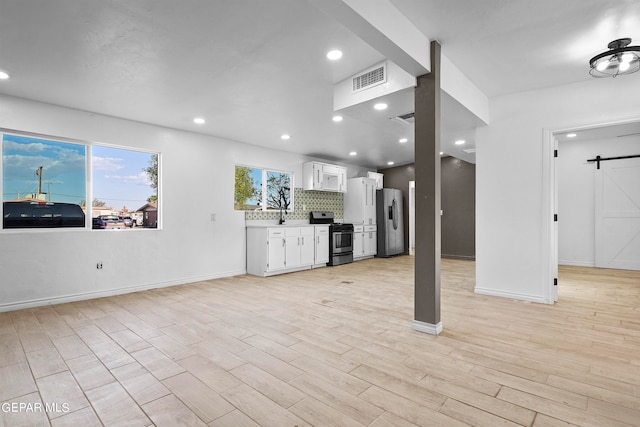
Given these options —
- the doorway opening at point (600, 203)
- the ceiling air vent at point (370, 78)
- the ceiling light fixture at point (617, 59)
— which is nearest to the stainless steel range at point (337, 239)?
the ceiling air vent at point (370, 78)

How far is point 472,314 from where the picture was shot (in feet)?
10.7

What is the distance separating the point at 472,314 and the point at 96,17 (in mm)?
4165

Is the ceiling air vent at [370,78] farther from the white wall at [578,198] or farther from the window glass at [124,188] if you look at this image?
the white wall at [578,198]

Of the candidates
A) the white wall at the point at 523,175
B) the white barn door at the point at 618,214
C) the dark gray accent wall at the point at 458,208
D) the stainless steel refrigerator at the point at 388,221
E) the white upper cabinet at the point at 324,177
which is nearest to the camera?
the white wall at the point at 523,175

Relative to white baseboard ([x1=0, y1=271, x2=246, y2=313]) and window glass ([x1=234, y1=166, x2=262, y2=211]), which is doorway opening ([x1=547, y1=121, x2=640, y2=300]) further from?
white baseboard ([x1=0, y1=271, x2=246, y2=313])

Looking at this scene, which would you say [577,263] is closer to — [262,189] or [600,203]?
[600,203]

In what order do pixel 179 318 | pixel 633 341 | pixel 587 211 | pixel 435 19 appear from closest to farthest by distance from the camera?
pixel 435 19 < pixel 633 341 < pixel 179 318 < pixel 587 211

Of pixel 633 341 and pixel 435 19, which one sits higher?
pixel 435 19

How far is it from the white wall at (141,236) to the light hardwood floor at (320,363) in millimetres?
389

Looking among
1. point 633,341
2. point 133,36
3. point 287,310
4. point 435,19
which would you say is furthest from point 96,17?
point 633,341

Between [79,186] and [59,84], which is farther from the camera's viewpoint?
[79,186]

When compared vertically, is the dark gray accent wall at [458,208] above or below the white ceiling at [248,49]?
below

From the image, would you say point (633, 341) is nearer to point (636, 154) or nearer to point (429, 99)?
point (429, 99)

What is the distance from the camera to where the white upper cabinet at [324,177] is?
22.6ft
